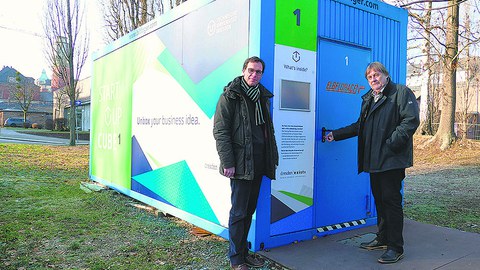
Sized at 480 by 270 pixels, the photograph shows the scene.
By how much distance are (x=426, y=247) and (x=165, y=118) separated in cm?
387

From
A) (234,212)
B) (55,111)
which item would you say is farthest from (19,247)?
(55,111)

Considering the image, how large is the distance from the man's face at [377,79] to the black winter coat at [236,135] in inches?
48.2

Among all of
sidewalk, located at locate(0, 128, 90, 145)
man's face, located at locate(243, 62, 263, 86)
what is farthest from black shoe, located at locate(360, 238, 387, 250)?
sidewalk, located at locate(0, 128, 90, 145)

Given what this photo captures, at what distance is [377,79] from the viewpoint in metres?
3.95

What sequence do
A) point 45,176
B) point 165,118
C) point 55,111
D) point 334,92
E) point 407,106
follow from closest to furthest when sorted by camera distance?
point 407,106, point 334,92, point 165,118, point 45,176, point 55,111

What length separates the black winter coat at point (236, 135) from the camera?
12.1 ft

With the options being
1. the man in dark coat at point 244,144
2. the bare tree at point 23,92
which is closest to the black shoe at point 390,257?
the man in dark coat at point 244,144

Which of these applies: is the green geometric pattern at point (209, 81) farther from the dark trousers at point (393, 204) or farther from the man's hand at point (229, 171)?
the dark trousers at point (393, 204)

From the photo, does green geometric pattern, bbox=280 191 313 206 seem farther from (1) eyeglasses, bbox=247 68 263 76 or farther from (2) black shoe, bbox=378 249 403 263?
(1) eyeglasses, bbox=247 68 263 76

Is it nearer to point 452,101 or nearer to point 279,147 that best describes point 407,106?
point 279,147

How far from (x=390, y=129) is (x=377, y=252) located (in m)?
1.35

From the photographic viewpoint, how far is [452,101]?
15344mm

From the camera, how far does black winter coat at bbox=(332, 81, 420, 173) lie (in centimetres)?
370

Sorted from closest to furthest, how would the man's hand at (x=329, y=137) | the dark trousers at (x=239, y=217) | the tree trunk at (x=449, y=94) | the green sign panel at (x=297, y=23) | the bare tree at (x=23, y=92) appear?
the dark trousers at (x=239, y=217), the green sign panel at (x=297, y=23), the man's hand at (x=329, y=137), the tree trunk at (x=449, y=94), the bare tree at (x=23, y=92)
